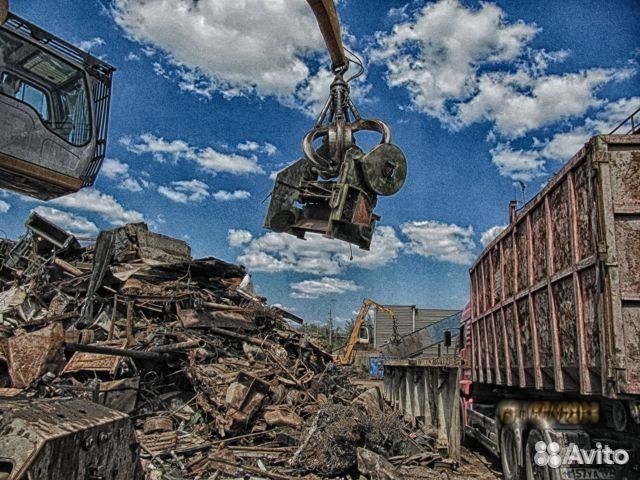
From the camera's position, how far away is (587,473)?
16.9 feet

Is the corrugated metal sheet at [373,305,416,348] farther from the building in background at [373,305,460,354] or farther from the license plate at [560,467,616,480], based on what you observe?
the license plate at [560,467,616,480]

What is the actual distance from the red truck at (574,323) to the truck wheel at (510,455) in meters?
0.02

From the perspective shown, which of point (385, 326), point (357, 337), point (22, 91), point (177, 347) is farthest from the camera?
point (385, 326)

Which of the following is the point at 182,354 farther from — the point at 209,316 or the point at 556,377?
the point at 556,377

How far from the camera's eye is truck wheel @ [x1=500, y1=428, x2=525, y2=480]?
6402mm

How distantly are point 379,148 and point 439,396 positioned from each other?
5.67 meters

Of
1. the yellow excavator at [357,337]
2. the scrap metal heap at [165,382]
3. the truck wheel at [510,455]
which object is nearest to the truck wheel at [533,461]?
the truck wheel at [510,455]

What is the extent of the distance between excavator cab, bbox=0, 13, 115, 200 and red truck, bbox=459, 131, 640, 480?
426cm

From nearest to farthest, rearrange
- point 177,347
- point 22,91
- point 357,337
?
1. point 22,91
2. point 177,347
3. point 357,337

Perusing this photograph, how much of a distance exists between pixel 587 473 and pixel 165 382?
8.10 meters

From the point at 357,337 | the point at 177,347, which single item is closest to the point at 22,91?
the point at 177,347

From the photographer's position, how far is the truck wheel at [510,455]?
6.40 meters

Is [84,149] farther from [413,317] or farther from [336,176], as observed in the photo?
[413,317]

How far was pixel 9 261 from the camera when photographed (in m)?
17.5
